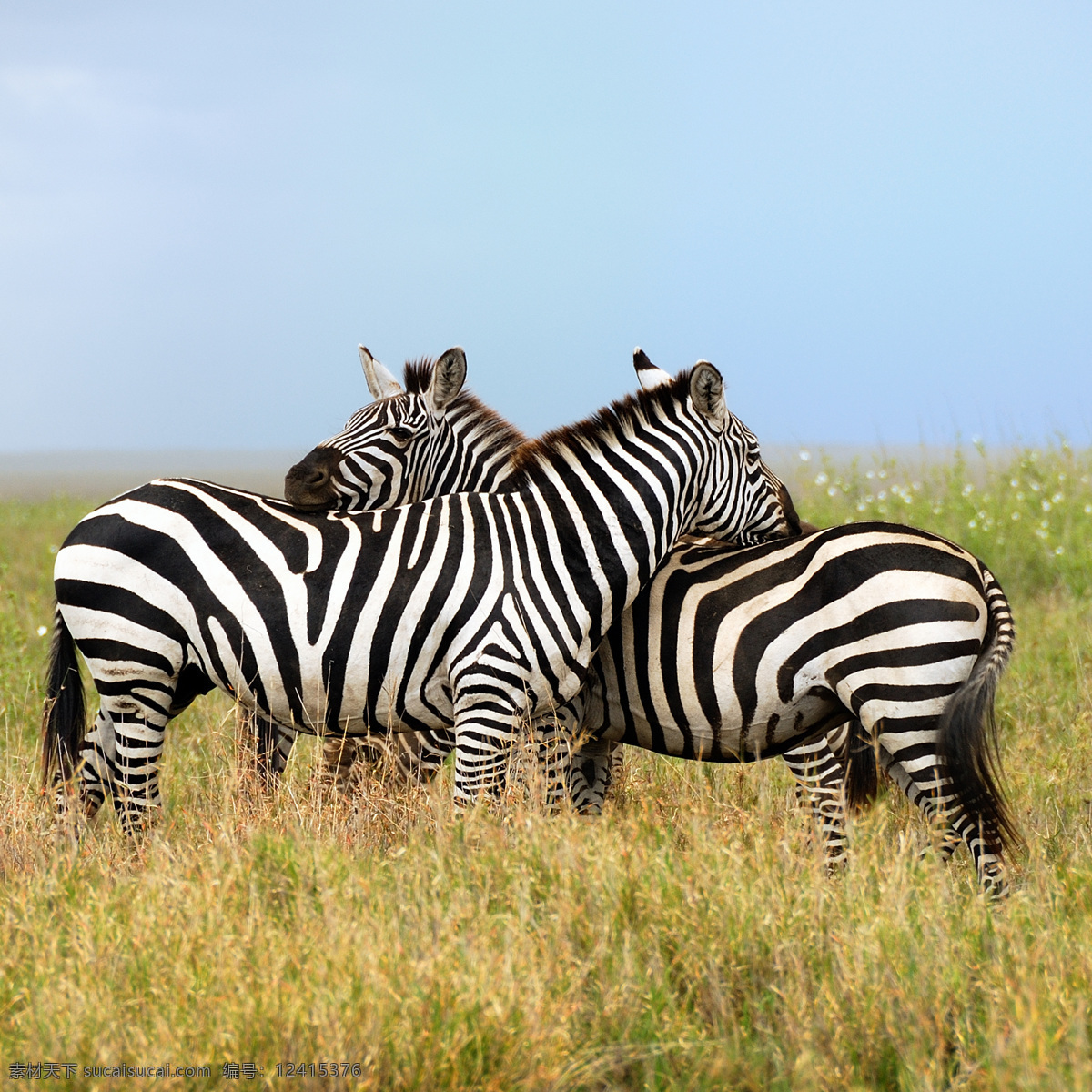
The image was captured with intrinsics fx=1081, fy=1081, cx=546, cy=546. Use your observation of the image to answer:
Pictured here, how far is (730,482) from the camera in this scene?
507 centimetres

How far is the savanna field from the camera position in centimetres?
279

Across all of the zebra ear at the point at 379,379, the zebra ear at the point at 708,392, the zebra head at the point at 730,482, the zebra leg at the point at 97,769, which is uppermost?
the zebra ear at the point at 379,379

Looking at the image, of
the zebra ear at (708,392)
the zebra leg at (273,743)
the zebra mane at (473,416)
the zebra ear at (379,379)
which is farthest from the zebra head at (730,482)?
the zebra leg at (273,743)

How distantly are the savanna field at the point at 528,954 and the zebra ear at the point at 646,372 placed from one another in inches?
79.7

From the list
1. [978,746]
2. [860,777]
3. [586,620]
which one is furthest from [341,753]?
[978,746]

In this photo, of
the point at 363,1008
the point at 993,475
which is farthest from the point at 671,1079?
the point at 993,475

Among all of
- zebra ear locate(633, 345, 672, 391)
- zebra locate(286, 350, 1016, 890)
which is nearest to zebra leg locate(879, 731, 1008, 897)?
zebra locate(286, 350, 1016, 890)

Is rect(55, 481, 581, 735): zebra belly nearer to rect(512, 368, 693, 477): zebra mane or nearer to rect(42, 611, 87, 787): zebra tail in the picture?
rect(512, 368, 693, 477): zebra mane

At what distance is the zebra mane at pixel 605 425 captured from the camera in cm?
499

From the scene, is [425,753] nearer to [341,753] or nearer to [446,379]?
[341,753]

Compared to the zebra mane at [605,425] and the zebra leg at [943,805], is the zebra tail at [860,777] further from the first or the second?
the zebra mane at [605,425]

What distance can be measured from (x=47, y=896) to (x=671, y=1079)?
2393mm

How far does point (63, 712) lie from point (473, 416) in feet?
8.56

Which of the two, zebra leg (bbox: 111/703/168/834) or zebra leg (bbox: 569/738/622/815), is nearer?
zebra leg (bbox: 111/703/168/834)
